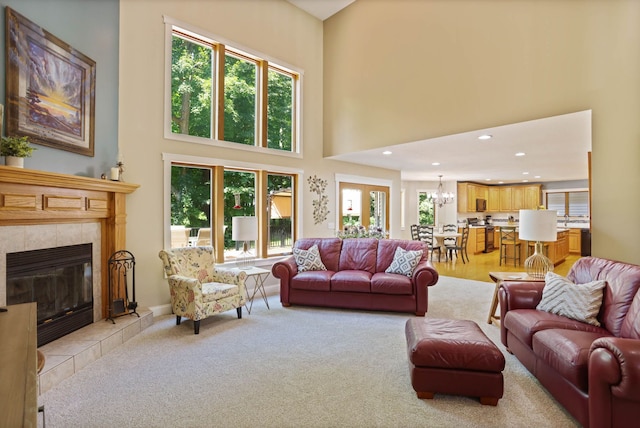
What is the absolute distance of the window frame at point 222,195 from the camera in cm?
445

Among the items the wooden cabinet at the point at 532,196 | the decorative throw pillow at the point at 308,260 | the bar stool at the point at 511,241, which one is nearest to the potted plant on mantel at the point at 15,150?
the decorative throw pillow at the point at 308,260

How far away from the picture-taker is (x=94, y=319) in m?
3.59

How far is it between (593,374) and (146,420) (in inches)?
107

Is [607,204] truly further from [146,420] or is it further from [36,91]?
[36,91]

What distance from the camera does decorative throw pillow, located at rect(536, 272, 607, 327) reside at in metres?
2.60

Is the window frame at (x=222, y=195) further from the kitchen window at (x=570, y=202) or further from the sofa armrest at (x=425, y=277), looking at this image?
the kitchen window at (x=570, y=202)

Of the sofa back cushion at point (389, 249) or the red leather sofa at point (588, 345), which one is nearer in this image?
the red leather sofa at point (588, 345)

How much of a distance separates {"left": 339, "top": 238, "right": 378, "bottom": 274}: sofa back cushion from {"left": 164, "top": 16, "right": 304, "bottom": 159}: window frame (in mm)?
2044

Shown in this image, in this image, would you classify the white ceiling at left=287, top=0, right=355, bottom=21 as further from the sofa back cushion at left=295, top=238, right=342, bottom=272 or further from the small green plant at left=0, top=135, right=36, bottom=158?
the small green plant at left=0, top=135, right=36, bottom=158

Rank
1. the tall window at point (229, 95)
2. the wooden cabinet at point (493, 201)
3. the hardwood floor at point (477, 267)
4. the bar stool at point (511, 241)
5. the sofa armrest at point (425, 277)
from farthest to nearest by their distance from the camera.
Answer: the wooden cabinet at point (493, 201), the bar stool at point (511, 241), the hardwood floor at point (477, 267), the tall window at point (229, 95), the sofa armrest at point (425, 277)

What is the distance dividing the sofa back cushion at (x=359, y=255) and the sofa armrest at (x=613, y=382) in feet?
10.8

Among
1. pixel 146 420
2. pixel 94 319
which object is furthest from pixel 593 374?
pixel 94 319

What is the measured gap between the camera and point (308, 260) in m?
5.11

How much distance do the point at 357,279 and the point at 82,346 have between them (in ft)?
10.3
